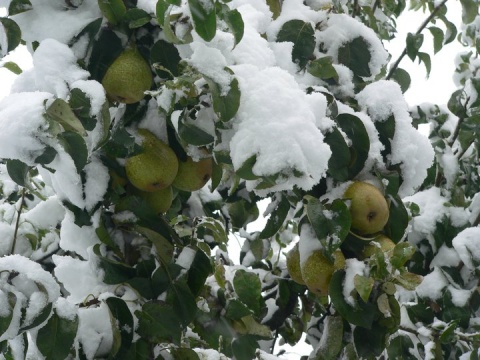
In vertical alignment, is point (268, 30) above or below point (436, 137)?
above

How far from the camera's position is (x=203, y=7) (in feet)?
2.54

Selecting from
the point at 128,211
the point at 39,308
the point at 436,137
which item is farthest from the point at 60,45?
the point at 436,137

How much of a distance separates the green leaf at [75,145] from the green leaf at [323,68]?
0.39m

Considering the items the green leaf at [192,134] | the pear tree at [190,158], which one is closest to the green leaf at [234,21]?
the pear tree at [190,158]

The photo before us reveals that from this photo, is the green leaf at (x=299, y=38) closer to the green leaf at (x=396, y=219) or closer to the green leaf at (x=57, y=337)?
the green leaf at (x=396, y=219)

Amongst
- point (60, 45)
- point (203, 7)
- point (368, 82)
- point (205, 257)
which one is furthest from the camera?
point (368, 82)

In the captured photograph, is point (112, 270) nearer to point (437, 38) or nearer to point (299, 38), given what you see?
point (299, 38)

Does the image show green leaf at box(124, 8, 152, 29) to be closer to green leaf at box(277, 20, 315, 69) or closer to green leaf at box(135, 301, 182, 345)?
green leaf at box(277, 20, 315, 69)

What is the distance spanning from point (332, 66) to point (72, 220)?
483 millimetres

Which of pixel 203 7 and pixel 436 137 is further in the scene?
pixel 436 137

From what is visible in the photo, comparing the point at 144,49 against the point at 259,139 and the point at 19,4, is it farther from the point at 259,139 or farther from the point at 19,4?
the point at 259,139

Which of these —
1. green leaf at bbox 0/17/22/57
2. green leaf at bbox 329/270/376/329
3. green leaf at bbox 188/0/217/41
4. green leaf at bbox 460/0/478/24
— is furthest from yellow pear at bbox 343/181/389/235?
green leaf at bbox 460/0/478/24

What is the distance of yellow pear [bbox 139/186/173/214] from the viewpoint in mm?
1066

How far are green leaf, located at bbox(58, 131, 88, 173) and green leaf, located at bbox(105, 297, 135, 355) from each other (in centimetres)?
23
